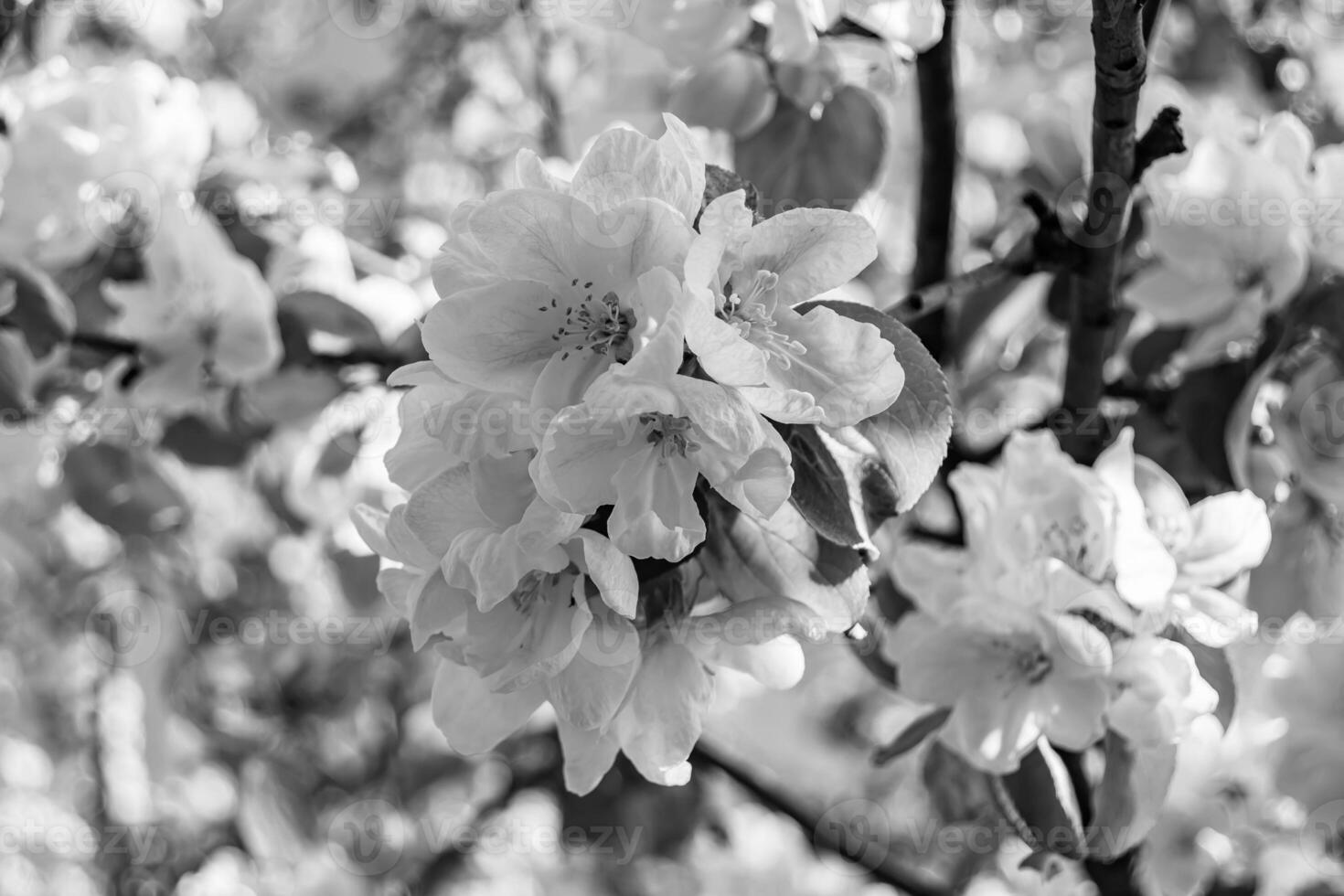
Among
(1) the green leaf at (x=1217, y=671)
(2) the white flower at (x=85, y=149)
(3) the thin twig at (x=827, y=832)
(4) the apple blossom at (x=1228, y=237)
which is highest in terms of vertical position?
(4) the apple blossom at (x=1228, y=237)

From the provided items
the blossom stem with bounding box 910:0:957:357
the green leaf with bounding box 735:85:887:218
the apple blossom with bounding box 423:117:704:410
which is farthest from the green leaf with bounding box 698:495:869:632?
the blossom stem with bounding box 910:0:957:357

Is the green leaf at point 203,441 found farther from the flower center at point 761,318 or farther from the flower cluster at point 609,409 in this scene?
the flower center at point 761,318

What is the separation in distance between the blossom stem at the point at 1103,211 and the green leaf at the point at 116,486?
976mm

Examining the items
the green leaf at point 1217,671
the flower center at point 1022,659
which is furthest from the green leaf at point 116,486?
the green leaf at point 1217,671

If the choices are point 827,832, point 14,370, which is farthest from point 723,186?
point 827,832

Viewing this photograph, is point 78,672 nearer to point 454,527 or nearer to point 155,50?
point 155,50

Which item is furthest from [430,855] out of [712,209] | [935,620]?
[712,209]

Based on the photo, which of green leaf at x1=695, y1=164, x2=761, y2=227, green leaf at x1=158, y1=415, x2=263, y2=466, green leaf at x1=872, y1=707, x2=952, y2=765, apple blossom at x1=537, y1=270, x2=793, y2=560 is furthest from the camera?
green leaf at x1=158, y1=415, x2=263, y2=466

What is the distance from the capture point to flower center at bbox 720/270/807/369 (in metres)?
0.61

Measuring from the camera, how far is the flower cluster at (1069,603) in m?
0.77

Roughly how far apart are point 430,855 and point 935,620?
1.76m

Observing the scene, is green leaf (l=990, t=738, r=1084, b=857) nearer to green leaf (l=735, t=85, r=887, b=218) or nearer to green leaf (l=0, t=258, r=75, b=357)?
green leaf (l=735, t=85, r=887, b=218)

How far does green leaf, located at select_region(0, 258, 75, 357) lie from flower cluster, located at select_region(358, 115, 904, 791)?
0.62 meters

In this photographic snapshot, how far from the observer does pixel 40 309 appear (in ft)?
3.70
